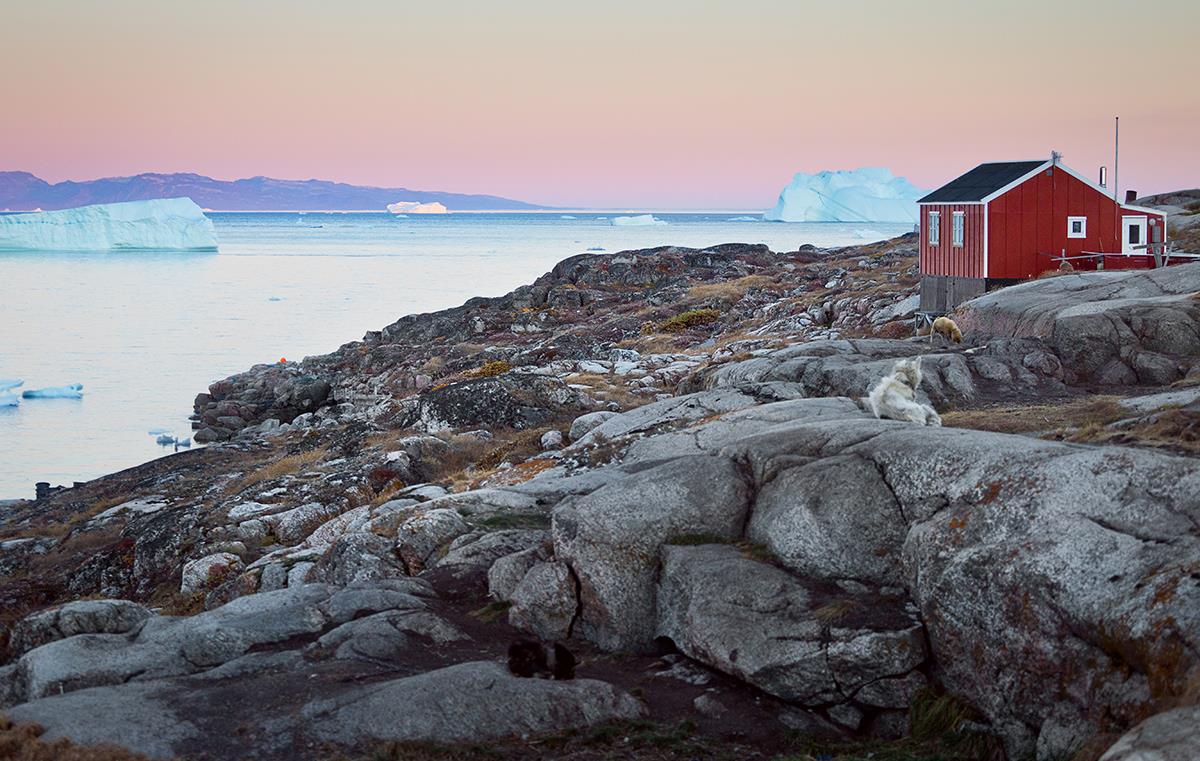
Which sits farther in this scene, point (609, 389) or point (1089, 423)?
point (609, 389)

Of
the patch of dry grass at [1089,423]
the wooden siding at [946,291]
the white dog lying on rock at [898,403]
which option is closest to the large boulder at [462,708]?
the white dog lying on rock at [898,403]

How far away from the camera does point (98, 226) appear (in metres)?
156

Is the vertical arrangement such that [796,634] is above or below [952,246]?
below

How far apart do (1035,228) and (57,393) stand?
A: 4748cm

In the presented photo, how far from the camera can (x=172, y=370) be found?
65.6 m

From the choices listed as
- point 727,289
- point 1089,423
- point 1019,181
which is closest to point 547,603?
point 1089,423

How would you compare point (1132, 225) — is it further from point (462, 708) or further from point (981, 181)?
point (462, 708)

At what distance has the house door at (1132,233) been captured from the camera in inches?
1550

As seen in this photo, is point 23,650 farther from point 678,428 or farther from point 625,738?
point 678,428

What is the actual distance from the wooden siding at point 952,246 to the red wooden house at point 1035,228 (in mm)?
37

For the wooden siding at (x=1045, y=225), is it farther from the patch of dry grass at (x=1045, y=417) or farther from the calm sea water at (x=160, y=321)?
the calm sea water at (x=160, y=321)

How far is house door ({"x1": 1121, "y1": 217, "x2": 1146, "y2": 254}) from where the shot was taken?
3938 centimetres

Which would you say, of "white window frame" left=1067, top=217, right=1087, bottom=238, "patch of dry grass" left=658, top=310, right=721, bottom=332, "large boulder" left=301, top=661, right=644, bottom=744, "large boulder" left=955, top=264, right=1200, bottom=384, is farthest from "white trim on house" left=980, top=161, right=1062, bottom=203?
"large boulder" left=301, top=661, right=644, bottom=744

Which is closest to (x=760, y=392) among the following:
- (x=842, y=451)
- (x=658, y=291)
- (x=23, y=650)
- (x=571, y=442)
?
(x=571, y=442)
